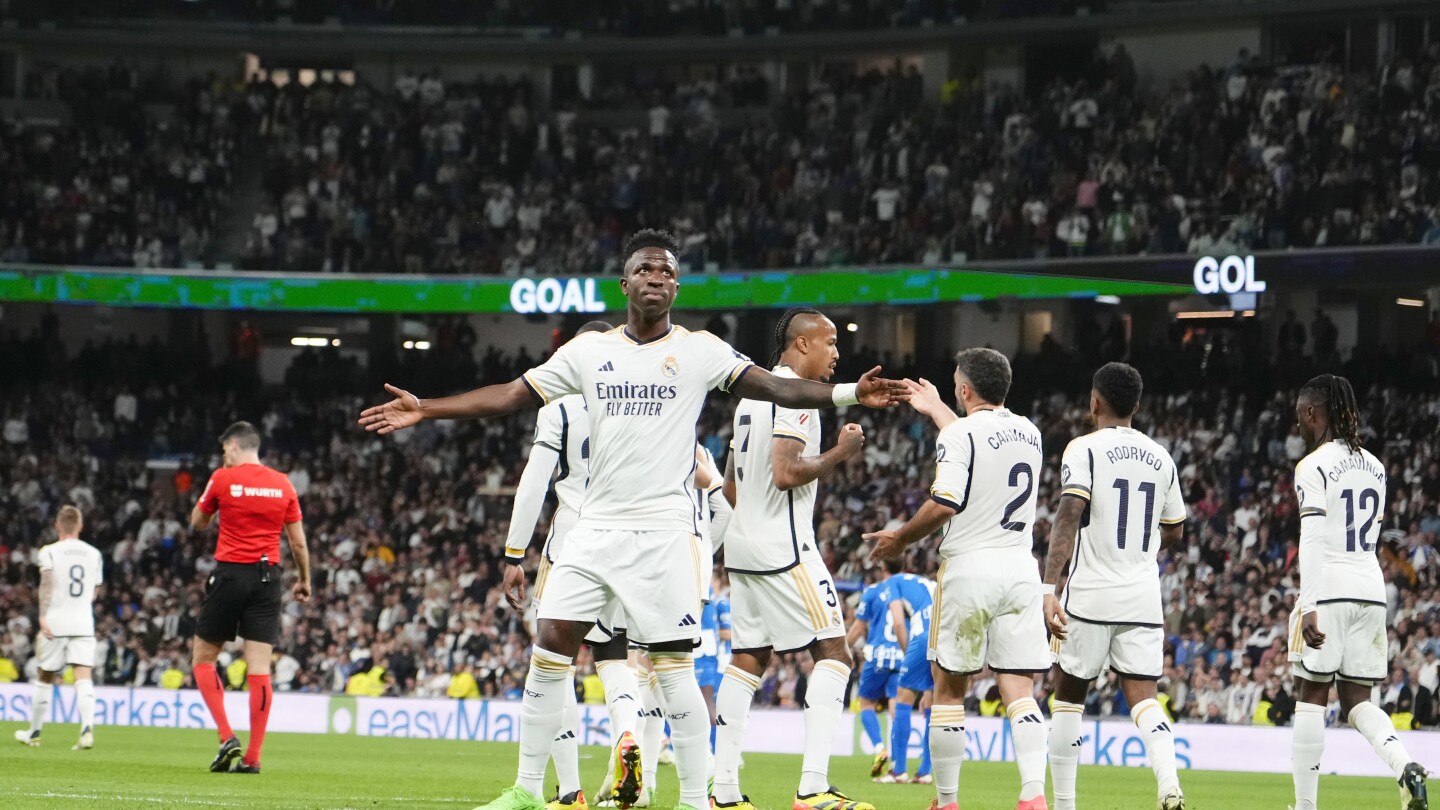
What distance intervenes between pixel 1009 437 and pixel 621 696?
278 centimetres

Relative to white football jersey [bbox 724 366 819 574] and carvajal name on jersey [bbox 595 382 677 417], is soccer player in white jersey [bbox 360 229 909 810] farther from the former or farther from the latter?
white football jersey [bbox 724 366 819 574]

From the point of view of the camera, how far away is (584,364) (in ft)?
25.8

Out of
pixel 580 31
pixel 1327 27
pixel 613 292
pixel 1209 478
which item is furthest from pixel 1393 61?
pixel 580 31

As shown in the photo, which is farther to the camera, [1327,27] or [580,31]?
[580,31]

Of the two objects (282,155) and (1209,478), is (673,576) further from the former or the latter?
(282,155)

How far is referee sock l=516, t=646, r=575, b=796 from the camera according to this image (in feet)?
25.6

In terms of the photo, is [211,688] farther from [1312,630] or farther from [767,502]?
[1312,630]

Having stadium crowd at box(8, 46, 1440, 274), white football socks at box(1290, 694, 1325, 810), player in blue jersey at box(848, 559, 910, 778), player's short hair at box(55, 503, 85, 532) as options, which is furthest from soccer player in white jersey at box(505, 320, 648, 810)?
stadium crowd at box(8, 46, 1440, 274)

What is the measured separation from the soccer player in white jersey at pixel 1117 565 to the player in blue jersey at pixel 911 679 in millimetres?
4150

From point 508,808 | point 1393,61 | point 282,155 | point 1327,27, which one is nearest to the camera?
point 508,808

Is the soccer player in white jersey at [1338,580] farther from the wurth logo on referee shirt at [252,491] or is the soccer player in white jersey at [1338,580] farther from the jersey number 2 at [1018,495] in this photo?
the wurth logo on referee shirt at [252,491]

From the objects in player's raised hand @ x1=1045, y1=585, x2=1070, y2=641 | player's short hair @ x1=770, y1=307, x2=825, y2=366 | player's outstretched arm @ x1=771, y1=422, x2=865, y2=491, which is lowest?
player's raised hand @ x1=1045, y1=585, x2=1070, y2=641

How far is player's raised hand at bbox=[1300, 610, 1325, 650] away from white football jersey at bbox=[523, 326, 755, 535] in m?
3.97

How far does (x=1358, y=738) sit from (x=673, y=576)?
505 inches
